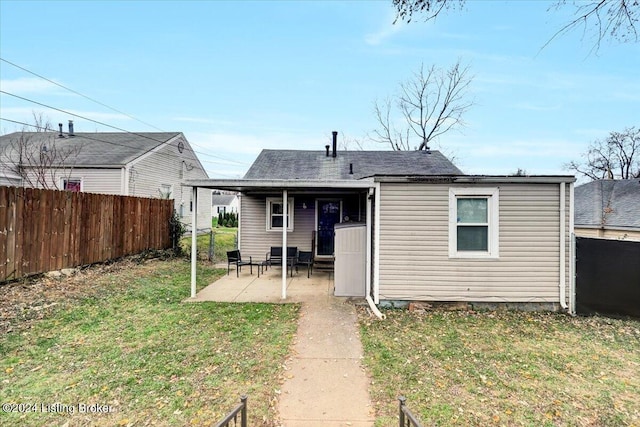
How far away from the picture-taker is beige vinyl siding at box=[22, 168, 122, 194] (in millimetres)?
14172

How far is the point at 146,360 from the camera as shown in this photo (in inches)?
165

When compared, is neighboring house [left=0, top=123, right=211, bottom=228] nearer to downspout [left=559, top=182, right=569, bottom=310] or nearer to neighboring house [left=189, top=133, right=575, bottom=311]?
neighboring house [left=189, top=133, right=575, bottom=311]

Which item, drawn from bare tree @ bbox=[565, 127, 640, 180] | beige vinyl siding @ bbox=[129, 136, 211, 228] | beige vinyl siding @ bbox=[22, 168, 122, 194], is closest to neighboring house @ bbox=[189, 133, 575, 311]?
beige vinyl siding @ bbox=[22, 168, 122, 194]

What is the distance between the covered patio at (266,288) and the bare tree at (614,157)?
41.5 m

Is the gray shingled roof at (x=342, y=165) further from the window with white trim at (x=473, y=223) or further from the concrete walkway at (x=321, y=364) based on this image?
the concrete walkway at (x=321, y=364)

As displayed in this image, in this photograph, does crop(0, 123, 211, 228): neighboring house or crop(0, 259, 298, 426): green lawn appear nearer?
crop(0, 259, 298, 426): green lawn

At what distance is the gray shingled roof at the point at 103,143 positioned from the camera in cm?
1453

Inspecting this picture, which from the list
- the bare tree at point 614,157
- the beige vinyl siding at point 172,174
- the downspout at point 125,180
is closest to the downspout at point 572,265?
the beige vinyl siding at point 172,174

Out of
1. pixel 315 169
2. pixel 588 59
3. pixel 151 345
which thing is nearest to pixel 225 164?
pixel 315 169

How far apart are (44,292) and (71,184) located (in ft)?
32.4

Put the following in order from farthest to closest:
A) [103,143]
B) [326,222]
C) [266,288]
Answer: [103,143] → [326,222] → [266,288]

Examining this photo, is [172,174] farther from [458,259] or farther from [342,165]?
[458,259]

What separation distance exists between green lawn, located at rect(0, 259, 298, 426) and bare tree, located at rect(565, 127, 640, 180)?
44749 mm

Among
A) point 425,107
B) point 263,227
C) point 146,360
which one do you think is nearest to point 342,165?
point 263,227
